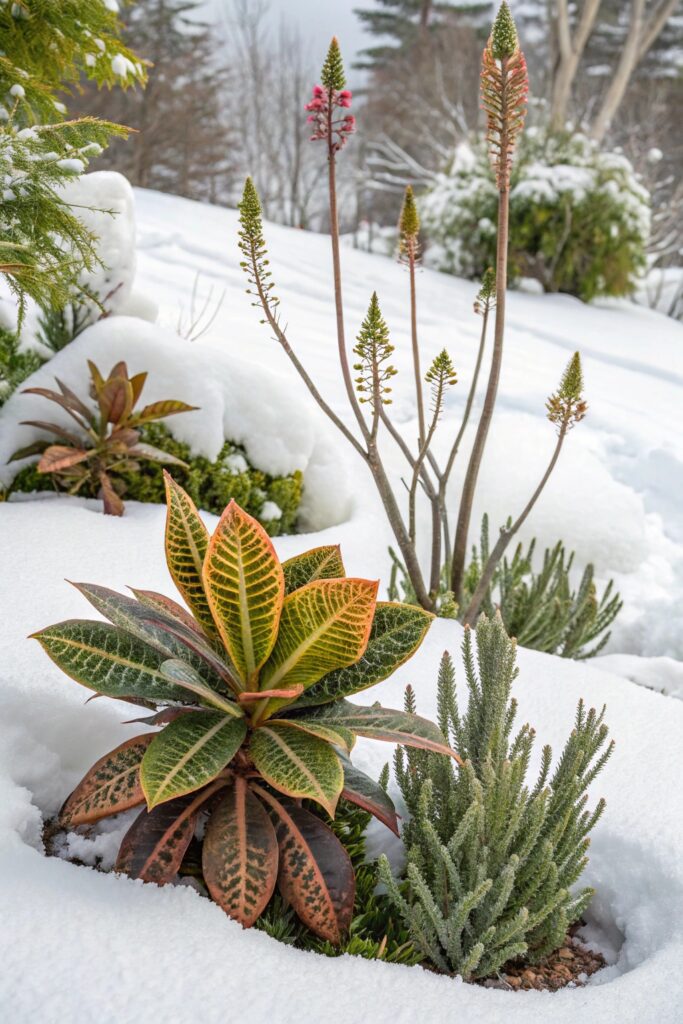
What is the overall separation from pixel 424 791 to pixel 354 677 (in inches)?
8.3

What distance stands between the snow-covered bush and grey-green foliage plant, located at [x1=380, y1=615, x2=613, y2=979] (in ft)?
23.0

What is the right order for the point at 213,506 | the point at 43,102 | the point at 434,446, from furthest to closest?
the point at 434,446 → the point at 213,506 → the point at 43,102

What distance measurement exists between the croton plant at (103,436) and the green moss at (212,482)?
0.06 metres

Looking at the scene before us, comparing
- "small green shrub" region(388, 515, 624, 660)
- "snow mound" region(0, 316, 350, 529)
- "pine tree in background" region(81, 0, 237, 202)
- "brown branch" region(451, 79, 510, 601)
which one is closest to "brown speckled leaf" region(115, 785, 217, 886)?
"brown branch" region(451, 79, 510, 601)

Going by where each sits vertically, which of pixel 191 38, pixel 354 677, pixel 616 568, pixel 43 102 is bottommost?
pixel 616 568

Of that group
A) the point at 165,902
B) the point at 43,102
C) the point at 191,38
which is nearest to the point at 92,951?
the point at 165,902

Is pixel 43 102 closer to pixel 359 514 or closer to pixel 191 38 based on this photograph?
pixel 359 514

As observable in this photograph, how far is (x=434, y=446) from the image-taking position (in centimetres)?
374

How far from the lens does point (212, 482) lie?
2.90m

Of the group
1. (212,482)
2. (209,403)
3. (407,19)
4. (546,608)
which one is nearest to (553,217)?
(209,403)

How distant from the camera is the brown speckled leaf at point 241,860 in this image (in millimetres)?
1072

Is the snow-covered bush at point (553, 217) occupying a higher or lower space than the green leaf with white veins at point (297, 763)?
higher

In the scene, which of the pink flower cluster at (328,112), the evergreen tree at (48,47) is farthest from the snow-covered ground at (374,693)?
the pink flower cluster at (328,112)

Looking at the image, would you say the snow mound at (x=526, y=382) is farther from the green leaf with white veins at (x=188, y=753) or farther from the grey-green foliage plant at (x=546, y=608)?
the green leaf with white veins at (x=188, y=753)
